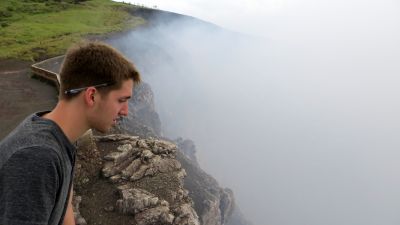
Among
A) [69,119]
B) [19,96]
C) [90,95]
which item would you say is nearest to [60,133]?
[69,119]

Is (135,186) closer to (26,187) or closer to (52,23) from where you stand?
(26,187)

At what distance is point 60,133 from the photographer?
2.49 m

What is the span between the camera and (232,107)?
81.9 meters

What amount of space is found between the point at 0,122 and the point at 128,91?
1894 centimetres

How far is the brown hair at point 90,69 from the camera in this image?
9.04 ft

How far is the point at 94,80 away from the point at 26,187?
35.8 inches

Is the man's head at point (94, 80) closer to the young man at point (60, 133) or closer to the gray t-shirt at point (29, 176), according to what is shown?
the young man at point (60, 133)

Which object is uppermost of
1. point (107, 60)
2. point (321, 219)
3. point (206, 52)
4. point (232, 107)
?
point (107, 60)

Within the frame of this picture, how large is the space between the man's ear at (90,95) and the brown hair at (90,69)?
4cm

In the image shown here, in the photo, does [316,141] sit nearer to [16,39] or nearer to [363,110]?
[363,110]

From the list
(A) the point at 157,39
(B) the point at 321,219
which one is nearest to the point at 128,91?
(A) the point at 157,39

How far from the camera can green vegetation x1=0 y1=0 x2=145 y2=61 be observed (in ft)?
129

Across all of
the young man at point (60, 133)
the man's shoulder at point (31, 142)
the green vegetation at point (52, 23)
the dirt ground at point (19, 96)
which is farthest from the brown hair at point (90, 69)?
the green vegetation at point (52, 23)

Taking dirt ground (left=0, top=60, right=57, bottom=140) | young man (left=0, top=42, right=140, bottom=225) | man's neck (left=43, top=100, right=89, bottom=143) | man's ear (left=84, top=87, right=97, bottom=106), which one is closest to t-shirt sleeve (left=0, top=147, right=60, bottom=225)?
young man (left=0, top=42, right=140, bottom=225)
